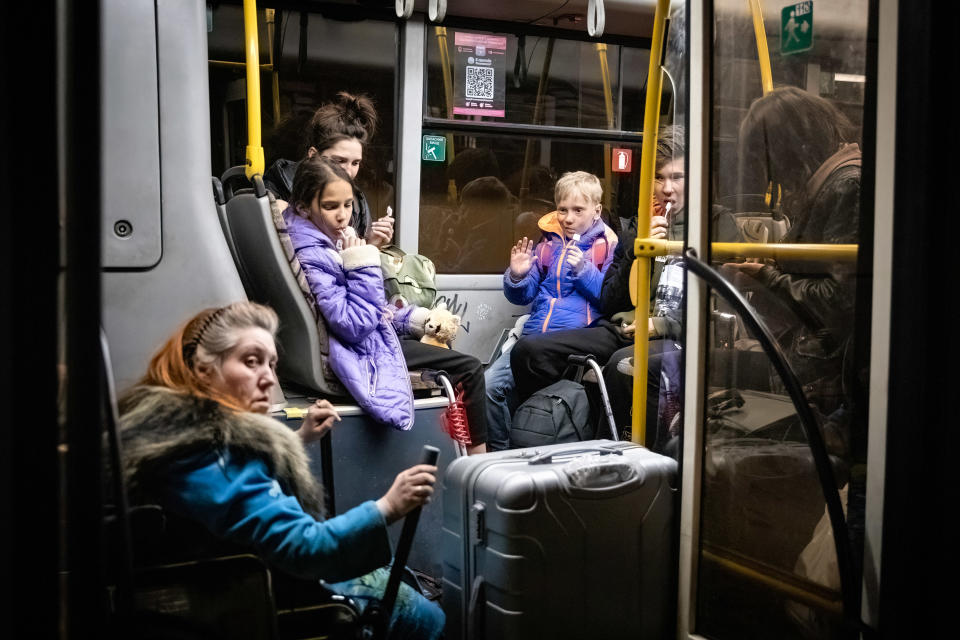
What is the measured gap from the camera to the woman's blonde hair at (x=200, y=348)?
72.4 inches

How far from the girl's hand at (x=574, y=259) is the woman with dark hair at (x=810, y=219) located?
2.21m

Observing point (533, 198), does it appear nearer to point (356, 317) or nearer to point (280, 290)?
point (356, 317)

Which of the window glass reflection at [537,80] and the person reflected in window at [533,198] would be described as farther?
the person reflected in window at [533,198]

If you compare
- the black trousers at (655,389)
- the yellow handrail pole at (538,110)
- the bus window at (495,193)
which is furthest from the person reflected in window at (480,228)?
the black trousers at (655,389)

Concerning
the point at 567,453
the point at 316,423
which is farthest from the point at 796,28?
the point at 316,423

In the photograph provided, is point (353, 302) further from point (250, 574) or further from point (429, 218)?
point (429, 218)

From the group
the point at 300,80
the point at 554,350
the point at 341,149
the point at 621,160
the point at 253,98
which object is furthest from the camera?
the point at 621,160

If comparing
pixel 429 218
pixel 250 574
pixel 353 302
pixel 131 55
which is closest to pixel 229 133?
pixel 429 218

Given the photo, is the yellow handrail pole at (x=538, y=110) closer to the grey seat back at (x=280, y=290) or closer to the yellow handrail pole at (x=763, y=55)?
the grey seat back at (x=280, y=290)

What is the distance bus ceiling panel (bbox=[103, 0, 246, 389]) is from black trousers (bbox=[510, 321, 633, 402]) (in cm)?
199

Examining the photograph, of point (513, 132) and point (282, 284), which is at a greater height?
point (513, 132)

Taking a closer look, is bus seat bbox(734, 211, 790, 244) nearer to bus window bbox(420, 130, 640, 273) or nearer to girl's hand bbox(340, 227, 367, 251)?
girl's hand bbox(340, 227, 367, 251)

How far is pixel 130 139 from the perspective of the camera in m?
2.31

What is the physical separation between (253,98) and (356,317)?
766mm
